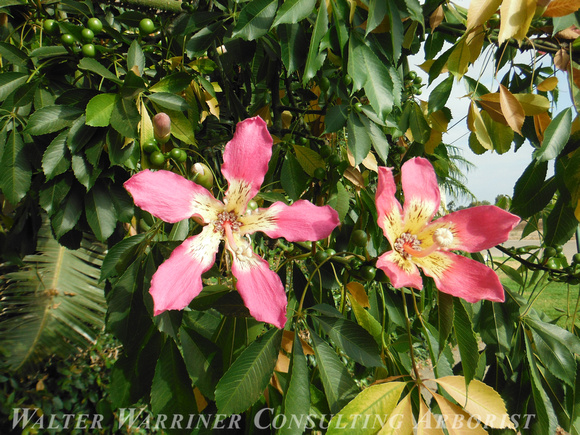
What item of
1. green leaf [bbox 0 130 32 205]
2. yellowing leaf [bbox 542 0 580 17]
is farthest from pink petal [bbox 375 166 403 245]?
green leaf [bbox 0 130 32 205]

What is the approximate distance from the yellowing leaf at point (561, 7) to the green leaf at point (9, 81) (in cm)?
125

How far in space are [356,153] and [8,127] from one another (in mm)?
825

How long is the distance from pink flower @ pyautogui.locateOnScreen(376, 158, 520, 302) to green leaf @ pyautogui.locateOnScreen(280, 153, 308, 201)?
327 millimetres

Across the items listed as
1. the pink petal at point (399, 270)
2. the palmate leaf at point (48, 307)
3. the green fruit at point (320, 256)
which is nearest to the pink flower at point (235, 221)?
the pink petal at point (399, 270)

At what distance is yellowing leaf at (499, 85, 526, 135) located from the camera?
0.89 m

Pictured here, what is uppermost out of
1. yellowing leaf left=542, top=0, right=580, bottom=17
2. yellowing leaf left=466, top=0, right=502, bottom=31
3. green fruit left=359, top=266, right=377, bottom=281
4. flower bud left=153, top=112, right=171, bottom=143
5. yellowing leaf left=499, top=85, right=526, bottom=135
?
yellowing leaf left=542, top=0, right=580, bottom=17

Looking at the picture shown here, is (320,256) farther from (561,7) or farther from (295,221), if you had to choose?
(561,7)

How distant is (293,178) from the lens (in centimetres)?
100

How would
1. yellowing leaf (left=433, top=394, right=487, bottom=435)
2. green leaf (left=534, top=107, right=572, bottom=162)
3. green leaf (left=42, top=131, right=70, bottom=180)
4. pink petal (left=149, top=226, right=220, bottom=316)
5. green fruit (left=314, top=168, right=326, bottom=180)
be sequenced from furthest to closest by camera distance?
green fruit (left=314, top=168, right=326, bottom=180) < green leaf (left=534, top=107, right=572, bottom=162) < green leaf (left=42, top=131, right=70, bottom=180) < yellowing leaf (left=433, top=394, right=487, bottom=435) < pink petal (left=149, top=226, right=220, bottom=316)

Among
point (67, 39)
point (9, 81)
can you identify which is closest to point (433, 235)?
point (67, 39)

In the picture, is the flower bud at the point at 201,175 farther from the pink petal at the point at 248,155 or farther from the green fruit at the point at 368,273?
the green fruit at the point at 368,273

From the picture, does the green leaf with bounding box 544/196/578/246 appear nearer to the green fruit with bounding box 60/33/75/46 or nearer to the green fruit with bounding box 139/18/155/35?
the green fruit with bounding box 139/18/155/35

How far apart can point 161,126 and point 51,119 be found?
233mm

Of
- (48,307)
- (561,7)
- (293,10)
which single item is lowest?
(48,307)
